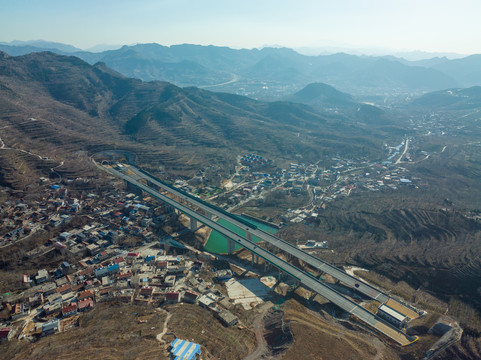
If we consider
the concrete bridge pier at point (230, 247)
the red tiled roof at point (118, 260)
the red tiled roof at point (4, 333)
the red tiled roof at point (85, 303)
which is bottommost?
the concrete bridge pier at point (230, 247)

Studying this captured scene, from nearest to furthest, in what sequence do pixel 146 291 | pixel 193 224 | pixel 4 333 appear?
pixel 4 333
pixel 146 291
pixel 193 224

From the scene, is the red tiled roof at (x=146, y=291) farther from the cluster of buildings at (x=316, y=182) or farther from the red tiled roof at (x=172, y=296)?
the cluster of buildings at (x=316, y=182)

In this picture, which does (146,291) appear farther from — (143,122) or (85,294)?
(143,122)

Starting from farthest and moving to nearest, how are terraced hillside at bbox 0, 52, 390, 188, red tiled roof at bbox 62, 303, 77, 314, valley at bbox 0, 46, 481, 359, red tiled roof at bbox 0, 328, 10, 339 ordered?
terraced hillside at bbox 0, 52, 390, 188 → valley at bbox 0, 46, 481, 359 → red tiled roof at bbox 62, 303, 77, 314 → red tiled roof at bbox 0, 328, 10, 339

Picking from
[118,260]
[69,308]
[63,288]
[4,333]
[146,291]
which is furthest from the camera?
[118,260]

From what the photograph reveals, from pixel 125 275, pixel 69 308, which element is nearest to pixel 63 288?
pixel 69 308

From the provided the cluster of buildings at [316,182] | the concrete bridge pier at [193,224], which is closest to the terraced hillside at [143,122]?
the cluster of buildings at [316,182]

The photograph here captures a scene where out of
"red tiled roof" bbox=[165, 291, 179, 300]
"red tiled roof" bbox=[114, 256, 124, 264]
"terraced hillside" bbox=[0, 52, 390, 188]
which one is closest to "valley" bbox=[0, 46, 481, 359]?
"red tiled roof" bbox=[165, 291, 179, 300]

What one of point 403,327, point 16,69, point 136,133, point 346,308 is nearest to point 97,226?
point 346,308

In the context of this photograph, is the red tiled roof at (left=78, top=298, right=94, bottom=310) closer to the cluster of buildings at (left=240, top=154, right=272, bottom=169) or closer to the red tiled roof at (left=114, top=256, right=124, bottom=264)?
the red tiled roof at (left=114, top=256, right=124, bottom=264)
